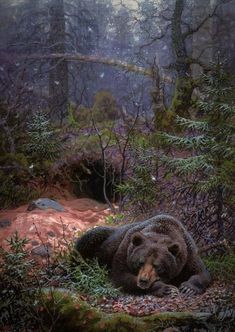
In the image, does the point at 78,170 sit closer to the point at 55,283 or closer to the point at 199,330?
the point at 55,283

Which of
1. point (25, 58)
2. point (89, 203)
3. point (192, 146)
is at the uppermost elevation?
point (25, 58)

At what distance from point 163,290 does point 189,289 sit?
26cm

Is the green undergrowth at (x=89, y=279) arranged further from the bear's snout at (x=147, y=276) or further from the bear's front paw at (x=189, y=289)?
the bear's front paw at (x=189, y=289)

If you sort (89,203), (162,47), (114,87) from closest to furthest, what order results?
(89,203)
(162,47)
(114,87)

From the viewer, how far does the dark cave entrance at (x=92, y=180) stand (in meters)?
8.12

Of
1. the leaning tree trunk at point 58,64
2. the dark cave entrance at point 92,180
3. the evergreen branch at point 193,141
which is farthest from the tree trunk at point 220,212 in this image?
the leaning tree trunk at point 58,64

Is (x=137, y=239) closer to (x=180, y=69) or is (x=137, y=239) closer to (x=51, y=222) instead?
(x=51, y=222)

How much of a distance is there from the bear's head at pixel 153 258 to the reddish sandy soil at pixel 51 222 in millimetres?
1210

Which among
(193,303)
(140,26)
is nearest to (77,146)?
(140,26)

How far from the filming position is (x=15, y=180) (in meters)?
7.84

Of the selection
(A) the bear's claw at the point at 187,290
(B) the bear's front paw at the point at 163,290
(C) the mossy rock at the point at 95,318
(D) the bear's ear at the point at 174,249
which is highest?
(D) the bear's ear at the point at 174,249

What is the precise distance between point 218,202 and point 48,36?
25.4 feet

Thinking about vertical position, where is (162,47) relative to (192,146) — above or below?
above

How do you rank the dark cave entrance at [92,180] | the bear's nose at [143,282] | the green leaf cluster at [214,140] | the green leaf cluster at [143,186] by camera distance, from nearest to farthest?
1. the bear's nose at [143,282]
2. the green leaf cluster at [214,140]
3. the green leaf cluster at [143,186]
4. the dark cave entrance at [92,180]
